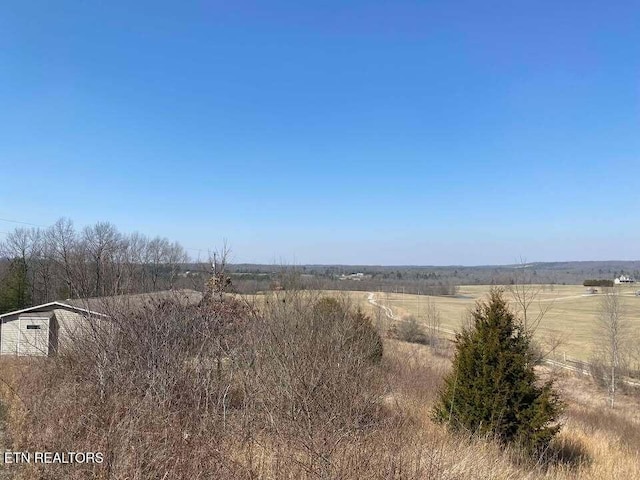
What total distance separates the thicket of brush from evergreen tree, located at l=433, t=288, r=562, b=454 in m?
0.31

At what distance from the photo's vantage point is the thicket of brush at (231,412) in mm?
4098

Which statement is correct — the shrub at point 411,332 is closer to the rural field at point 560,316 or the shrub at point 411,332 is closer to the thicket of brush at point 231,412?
the rural field at point 560,316

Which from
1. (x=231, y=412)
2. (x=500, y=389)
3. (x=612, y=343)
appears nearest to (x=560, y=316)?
(x=612, y=343)

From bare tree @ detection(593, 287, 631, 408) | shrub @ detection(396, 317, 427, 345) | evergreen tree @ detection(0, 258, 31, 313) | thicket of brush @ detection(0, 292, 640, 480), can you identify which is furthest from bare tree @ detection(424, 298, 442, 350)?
evergreen tree @ detection(0, 258, 31, 313)

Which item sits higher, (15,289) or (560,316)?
(15,289)

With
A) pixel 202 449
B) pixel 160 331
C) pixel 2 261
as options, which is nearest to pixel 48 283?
pixel 2 261

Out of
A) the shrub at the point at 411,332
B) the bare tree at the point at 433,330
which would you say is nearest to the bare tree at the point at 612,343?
the bare tree at the point at 433,330

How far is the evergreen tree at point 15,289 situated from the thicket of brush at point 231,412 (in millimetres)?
38991

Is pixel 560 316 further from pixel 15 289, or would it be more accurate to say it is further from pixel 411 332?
pixel 15 289

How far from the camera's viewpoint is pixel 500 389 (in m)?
6.45

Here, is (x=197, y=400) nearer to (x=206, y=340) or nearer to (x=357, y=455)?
(x=206, y=340)

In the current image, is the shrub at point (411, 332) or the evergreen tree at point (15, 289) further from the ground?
the evergreen tree at point (15, 289)

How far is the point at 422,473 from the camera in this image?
3934 millimetres

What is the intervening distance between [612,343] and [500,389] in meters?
30.1
